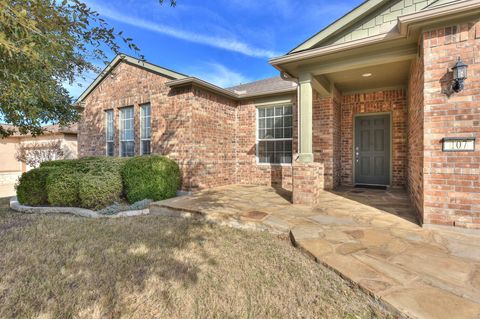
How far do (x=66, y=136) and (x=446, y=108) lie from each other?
49.6 ft

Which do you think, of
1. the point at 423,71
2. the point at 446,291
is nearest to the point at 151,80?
the point at 423,71

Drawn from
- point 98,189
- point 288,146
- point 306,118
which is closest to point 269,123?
point 288,146

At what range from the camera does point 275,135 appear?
25.4ft

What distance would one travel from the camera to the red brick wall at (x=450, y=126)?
311 centimetres

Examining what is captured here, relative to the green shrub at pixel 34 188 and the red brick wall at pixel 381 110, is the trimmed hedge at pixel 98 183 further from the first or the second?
the red brick wall at pixel 381 110

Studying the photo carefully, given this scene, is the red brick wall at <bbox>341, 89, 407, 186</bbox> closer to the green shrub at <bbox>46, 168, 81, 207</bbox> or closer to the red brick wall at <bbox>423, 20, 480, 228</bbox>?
the red brick wall at <bbox>423, 20, 480, 228</bbox>

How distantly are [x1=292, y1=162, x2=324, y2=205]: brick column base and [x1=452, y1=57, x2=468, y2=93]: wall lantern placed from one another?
240 cm

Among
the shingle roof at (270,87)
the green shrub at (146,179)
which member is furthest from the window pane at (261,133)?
the green shrub at (146,179)

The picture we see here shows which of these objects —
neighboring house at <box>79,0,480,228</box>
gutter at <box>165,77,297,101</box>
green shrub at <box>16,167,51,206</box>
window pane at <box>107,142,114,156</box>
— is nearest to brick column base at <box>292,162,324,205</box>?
neighboring house at <box>79,0,480,228</box>

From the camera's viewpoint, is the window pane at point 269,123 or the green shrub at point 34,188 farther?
the window pane at point 269,123

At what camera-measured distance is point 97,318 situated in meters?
1.85

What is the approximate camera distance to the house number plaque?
10.2 ft

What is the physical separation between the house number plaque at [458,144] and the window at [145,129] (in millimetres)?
7444

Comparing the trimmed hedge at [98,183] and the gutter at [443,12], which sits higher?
the gutter at [443,12]
